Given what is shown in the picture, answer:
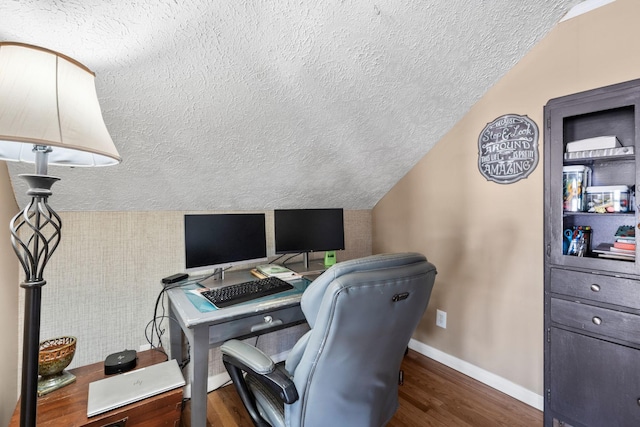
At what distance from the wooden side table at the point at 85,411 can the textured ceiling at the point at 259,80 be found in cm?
86

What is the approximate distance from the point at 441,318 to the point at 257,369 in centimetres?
173

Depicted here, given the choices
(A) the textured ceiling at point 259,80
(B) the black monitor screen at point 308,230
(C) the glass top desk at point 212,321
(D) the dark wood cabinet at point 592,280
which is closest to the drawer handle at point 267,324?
(C) the glass top desk at point 212,321

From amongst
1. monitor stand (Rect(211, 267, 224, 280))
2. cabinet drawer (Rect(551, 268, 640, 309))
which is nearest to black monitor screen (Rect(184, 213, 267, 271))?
monitor stand (Rect(211, 267, 224, 280))

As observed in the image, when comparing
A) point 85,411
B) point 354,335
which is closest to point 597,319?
point 354,335

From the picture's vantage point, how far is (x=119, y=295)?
1632 millimetres

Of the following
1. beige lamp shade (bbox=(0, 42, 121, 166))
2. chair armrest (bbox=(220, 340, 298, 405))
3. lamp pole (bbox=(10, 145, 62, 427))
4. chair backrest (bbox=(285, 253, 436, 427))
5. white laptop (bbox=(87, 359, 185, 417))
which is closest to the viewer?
beige lamp shade (bbox=(0, 42, 121, 166))

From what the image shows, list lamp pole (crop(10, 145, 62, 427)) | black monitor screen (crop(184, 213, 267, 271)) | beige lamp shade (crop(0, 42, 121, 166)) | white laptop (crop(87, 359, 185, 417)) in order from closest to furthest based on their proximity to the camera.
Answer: beige lamp shade (crop(0, 42, 121, 166)) < lamp pole (crop(10, 145, 62, 427)) < white laptop (crop(87, 359, 185, 417)) < black monitor screen (crop(184, 213, 267, 271))

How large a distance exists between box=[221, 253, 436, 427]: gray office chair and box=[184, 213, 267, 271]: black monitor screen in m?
0.67

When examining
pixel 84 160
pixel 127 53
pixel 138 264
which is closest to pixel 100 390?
pixel 138 264

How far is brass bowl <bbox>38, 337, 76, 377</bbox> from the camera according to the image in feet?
3.99

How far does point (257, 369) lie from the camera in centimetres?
101

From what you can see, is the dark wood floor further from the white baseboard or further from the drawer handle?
the drawer handle

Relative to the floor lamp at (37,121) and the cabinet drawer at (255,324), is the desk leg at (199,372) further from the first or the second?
the floor lamp at (37,121)

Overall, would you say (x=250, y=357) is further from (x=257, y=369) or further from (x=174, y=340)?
(x=174, y=340)
